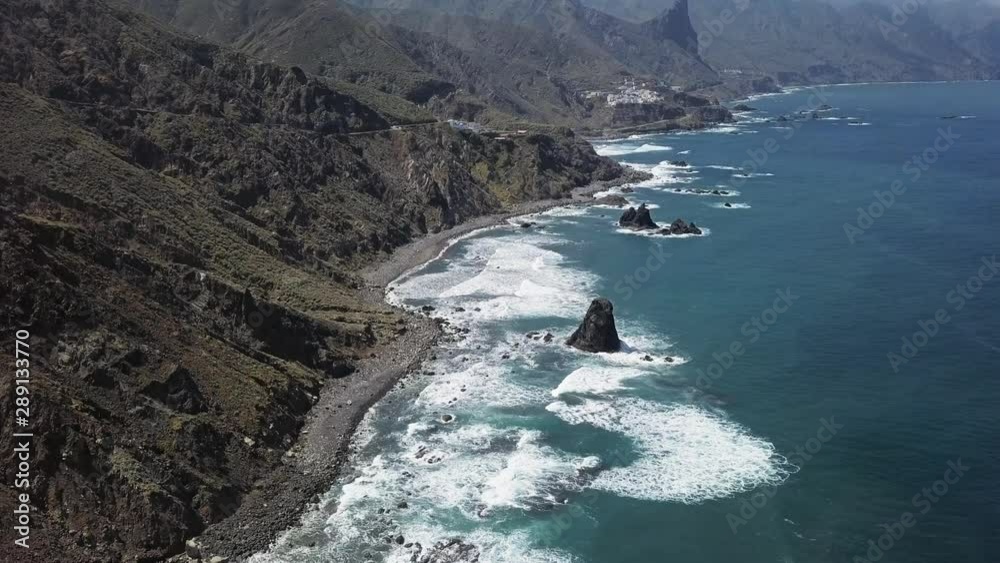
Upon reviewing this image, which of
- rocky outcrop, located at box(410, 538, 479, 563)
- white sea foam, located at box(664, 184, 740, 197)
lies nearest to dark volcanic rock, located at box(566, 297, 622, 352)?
rocky outcrop, located at box(410, 538, 479, 563)

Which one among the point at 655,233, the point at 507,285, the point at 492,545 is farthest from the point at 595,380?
A: the point at 655,233

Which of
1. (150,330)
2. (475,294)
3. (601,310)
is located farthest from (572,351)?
(150,330)

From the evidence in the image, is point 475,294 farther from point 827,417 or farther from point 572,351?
point 827,417

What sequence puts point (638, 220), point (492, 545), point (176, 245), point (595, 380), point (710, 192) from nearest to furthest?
point (492, 545)
point (595, 380)
point (176, 245)
point (638, 220)
point (710, 192)

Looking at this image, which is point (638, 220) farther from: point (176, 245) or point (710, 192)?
point (176, 245)

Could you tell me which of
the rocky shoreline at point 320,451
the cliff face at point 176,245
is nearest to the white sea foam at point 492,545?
the rocky shoreline at point 320,451

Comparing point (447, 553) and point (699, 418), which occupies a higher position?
point (699, 418)

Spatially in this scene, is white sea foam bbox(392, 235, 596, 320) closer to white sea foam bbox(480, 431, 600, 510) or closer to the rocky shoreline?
the rocky shoreline
